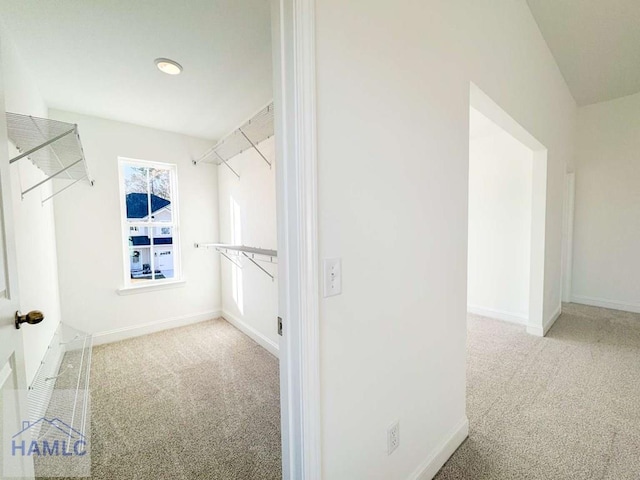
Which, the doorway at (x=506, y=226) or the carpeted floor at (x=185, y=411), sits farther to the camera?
the doorway at (x=506, y=226)

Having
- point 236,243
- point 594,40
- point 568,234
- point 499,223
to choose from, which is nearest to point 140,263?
point 236,243

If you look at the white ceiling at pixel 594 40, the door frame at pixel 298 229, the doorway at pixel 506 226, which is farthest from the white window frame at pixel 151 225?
the white ceiling at pixel 594 40

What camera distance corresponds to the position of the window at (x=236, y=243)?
3424 millimetres

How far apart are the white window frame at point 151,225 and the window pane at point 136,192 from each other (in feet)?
0.16

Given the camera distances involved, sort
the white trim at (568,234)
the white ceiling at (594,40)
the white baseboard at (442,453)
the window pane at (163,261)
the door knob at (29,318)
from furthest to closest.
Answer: the white trim at (568,234)
the window pane at (163,261)
the white ceiling at (594,40)
the white baseboard at (442,453)
the door knob at (29,318)

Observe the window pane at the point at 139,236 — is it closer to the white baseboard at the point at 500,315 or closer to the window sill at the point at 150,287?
the window sill at the point at 150,287

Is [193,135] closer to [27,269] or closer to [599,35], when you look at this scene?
[27,269]

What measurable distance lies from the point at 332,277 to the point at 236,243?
2808mm

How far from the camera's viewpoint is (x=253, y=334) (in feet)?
10.4

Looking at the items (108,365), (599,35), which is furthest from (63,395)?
(599,35)

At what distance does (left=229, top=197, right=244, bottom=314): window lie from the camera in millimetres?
3424

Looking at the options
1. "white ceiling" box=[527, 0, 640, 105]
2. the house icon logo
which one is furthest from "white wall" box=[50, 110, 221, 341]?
"white ceiling" box=[527, 0, 640, 105]

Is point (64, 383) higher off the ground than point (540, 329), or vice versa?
point (540, 329)

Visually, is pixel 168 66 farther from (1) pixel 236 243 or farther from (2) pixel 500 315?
(2) pixel 500 315
